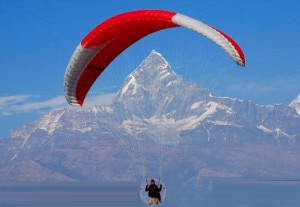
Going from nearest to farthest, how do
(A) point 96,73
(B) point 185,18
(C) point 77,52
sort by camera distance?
1. (B) point 185,18
2. (C) point 77,52
3. (A) point 96,73

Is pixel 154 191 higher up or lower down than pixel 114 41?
lower down

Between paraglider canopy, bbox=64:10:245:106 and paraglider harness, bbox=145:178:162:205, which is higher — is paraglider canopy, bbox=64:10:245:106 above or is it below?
above

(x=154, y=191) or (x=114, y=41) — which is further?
(x=114, y=41)

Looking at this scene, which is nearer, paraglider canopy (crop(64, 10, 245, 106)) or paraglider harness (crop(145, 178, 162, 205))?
paraglider canopy (crop(64, 10, 245, 106))

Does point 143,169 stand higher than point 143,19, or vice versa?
point 143,19

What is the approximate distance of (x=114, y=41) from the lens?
102 feet

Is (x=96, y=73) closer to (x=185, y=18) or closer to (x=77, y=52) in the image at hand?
(x=77, y=52)

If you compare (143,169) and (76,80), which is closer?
(143,169)

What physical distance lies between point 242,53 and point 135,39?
7.51m

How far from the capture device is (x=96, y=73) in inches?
1272

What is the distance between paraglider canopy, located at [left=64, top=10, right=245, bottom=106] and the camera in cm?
2642

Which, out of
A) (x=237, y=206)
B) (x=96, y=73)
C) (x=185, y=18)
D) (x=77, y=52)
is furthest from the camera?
(x=237, y=206)

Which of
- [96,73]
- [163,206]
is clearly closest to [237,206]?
[163,206]

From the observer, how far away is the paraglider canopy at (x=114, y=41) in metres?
26.4
